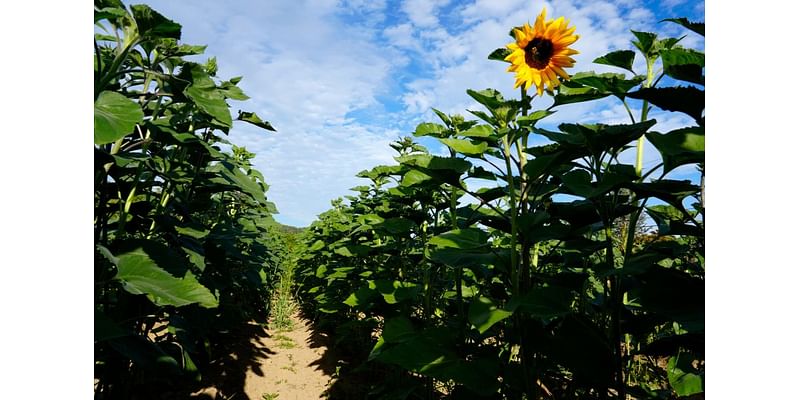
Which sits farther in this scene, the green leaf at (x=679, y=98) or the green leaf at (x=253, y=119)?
the green leaf at (x=253, y=119)

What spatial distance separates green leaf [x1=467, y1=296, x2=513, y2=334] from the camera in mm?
1206

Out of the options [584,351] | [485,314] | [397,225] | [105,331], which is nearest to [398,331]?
[397,225]

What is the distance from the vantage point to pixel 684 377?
1562mm

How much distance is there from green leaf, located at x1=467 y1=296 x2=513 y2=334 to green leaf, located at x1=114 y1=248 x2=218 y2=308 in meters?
0.79

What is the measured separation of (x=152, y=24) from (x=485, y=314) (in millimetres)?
1422

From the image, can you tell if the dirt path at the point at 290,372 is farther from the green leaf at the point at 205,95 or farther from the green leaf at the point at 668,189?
the green leaf at the point at 668,189

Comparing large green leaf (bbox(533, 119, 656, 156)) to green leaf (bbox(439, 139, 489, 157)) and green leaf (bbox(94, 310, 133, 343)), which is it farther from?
green leaf (bbox(94, 310, 133, 343))

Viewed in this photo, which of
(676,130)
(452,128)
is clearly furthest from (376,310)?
(676,130)

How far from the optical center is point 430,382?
2326 mm

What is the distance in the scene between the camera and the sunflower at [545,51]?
4.66 feet

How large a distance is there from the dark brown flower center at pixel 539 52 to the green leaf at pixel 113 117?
1229mm

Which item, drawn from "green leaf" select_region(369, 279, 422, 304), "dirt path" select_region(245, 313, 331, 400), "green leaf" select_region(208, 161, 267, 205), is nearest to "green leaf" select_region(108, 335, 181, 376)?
"green leaf" select_region(208, 161, 267, 205)

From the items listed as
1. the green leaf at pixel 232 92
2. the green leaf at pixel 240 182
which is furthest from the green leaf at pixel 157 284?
the green leaf at pixel 232 92

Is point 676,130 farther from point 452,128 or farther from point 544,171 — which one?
point 452,128
